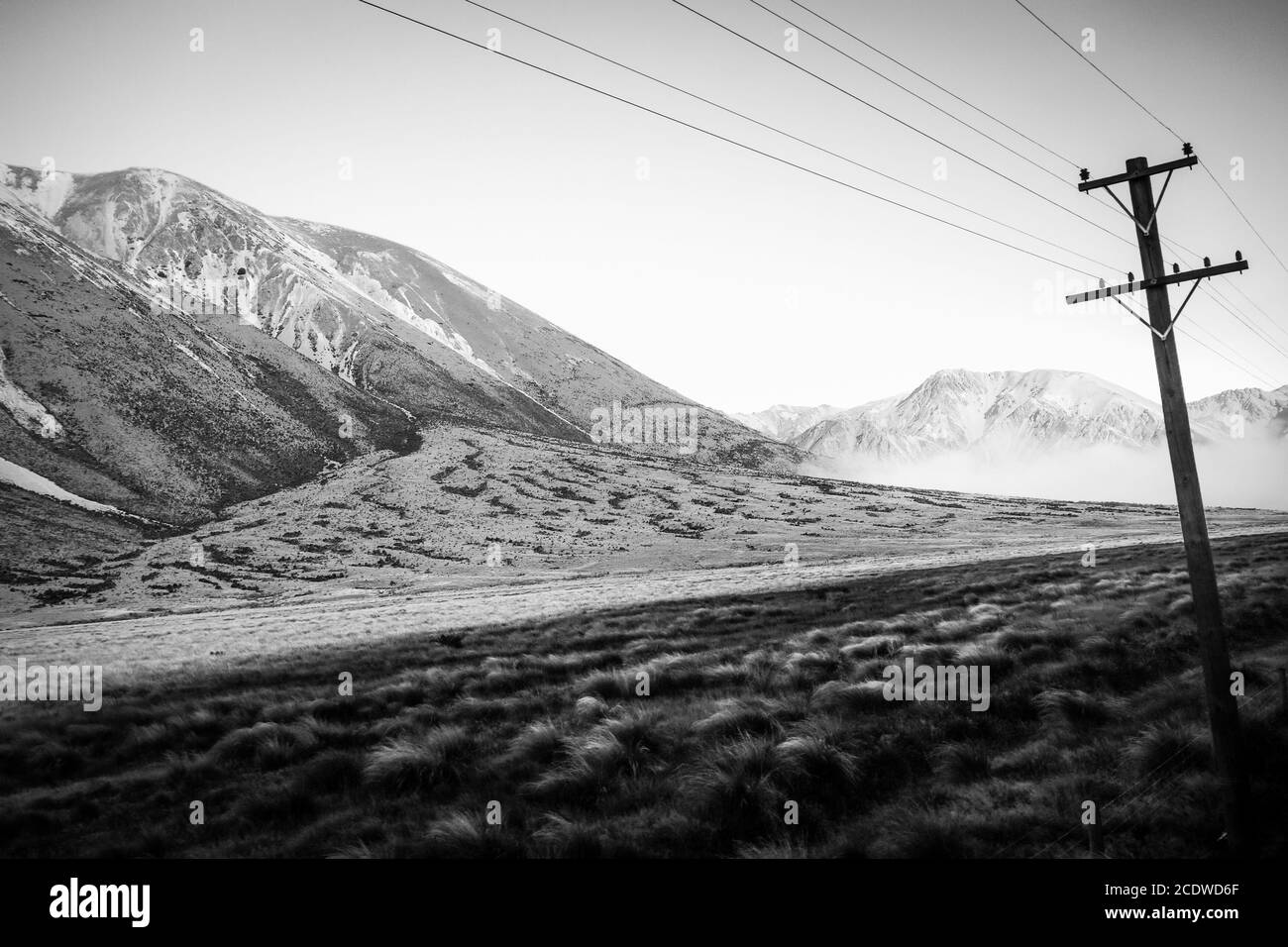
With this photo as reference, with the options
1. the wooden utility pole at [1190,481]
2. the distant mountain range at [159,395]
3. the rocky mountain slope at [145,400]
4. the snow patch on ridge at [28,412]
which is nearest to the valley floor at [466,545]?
the rocky mountain slope at [145,400]

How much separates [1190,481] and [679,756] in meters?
7.20

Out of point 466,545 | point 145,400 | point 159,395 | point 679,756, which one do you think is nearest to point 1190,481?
point 679,756

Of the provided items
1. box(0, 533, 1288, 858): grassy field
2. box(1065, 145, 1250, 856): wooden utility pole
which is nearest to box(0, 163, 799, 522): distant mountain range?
box(0, 533, 1288, 858): grassy field

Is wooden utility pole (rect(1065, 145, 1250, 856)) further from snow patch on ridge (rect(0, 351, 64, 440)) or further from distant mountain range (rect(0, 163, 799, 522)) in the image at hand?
snow patch on ridge (rect(0, 351, 64, 440))

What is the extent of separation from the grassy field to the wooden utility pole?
42 cm

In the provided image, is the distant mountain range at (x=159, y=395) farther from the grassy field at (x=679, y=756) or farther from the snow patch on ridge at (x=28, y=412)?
the grassy field at (x=679, y=756)

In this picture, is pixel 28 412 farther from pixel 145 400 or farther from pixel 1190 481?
pixel 1190 481

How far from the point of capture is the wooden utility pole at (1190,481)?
597 cm

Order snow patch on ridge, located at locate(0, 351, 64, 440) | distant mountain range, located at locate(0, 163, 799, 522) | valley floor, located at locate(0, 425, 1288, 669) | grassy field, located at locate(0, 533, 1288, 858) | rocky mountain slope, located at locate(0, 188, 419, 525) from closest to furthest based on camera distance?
grassy field, located at locate(0, 533, 1288, 858), valley floor, located at locate(0, 425, 1288, 669), rocky mountain slope, located at locate(0, 188, 419, 525), distant mountain range, located at locate(0, 163, 799, 522), snow patch on ridge, located at locate(0, 351, 64, 440)

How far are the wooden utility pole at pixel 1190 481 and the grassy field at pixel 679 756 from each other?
1.38 feet

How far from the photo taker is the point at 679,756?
799 cm

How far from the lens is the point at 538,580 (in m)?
62.3

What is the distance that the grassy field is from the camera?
5.96 m
